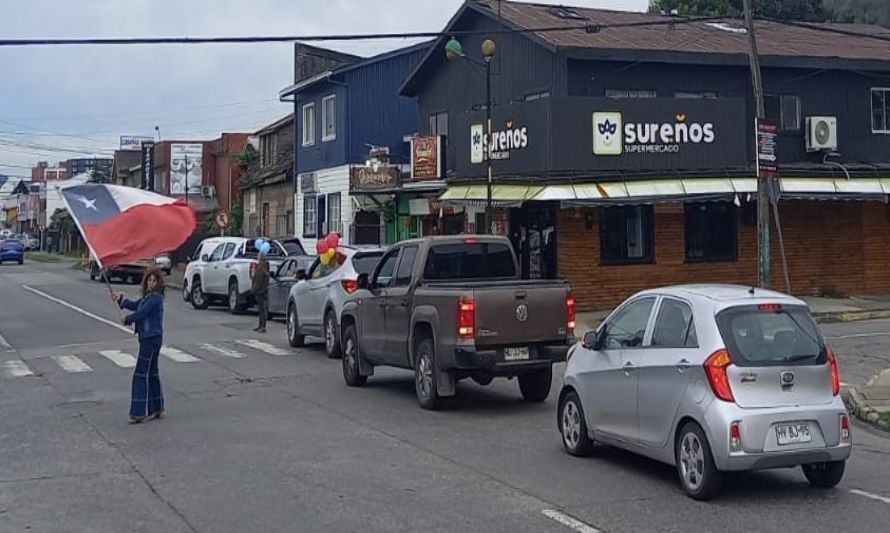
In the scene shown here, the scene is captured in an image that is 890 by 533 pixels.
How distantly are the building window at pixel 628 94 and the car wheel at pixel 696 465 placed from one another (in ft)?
62.7

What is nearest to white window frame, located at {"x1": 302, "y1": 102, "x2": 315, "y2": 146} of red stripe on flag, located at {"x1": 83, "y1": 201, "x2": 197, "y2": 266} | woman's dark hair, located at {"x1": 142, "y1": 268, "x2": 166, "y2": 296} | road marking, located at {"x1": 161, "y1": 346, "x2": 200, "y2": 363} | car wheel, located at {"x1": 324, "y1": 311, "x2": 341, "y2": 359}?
road marking, located at {"x1": 161, "y1": 346, "x2": 200, "y2": 363}

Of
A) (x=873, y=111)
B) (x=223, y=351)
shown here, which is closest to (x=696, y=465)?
(x=223, y=351)

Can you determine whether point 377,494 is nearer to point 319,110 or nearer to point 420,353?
point 420,353

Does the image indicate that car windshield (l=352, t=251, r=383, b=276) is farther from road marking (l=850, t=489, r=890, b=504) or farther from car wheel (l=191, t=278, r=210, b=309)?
car wheel (l=191, t=278, r=210, b=309)

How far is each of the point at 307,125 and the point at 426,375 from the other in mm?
30868

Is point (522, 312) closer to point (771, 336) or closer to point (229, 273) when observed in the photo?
point (771, 336)

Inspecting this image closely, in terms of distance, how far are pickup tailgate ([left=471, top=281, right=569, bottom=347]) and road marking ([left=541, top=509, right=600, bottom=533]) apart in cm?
484

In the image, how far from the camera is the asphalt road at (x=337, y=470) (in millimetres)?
8508

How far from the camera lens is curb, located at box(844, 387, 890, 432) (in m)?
13.0

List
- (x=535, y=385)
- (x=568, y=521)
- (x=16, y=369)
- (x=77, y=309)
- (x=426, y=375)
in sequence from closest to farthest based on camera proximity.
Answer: (x=568, y=521)
(x=426, y=375)
(x=535, y=385)
(x=16, y=369)
(x=77, y=309)

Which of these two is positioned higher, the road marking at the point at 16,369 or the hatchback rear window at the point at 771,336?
the hatchback rear window at the point at 771,336

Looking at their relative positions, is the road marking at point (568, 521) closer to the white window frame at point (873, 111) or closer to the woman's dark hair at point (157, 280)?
the woman's dark hair at point (157, 280)

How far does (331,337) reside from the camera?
20109 millimetres

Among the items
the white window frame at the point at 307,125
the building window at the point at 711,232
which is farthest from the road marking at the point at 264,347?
the white window frame at the point at 307,125
